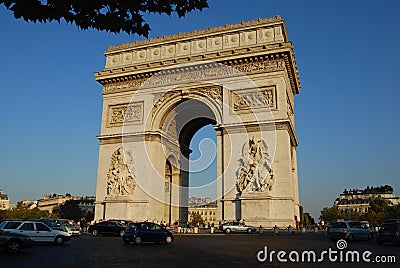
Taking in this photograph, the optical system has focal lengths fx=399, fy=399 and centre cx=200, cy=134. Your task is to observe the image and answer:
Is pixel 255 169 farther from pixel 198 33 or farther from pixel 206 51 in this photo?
pixel 198 33

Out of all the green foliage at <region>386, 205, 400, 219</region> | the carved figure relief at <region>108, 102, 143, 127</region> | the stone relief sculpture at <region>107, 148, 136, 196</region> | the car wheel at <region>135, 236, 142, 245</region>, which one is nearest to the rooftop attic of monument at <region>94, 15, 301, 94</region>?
the carved figure relief at <region>108, 102, 143, 127</region>

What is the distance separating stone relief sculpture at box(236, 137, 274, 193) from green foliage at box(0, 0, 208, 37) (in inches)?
779

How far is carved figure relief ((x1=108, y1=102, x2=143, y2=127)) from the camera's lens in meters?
29.8

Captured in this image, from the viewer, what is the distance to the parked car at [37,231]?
15758 millimetres

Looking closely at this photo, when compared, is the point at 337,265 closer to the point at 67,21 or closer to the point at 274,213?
the point at 67,21

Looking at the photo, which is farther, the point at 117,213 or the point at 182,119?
the point at 182,119

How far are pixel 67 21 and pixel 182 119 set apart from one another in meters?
27.1

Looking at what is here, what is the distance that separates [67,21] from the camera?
207 inches

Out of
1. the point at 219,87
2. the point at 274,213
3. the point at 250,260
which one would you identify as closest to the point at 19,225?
the point at 250,260

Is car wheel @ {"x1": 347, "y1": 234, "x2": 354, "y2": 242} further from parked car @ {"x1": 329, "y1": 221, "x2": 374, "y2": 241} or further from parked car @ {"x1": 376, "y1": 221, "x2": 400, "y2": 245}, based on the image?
parked car @ {"x1": 376, "y1": 221, "x2": 400, "y2": 245}
